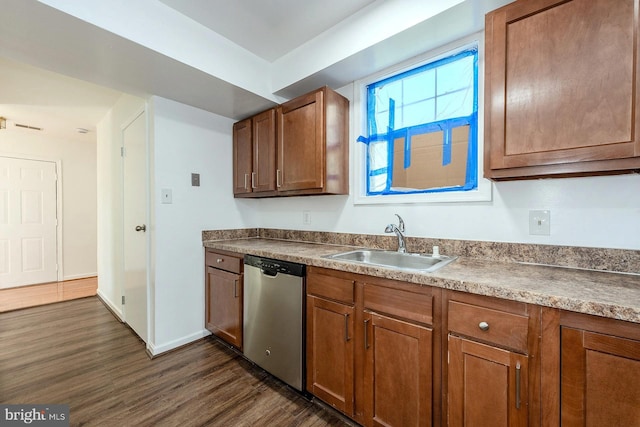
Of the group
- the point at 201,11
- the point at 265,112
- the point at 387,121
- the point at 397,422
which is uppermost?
the point at 201,11

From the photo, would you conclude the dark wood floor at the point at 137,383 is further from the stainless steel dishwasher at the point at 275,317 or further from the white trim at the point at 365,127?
the white trim at the point at 365,127

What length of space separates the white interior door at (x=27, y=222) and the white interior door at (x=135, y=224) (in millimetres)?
2953

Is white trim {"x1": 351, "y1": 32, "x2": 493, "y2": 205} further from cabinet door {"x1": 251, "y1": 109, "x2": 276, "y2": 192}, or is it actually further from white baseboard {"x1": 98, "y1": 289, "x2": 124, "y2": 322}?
white baseboard {"x1": 98, "y1": 289, "x2": 124, "y2": 322}

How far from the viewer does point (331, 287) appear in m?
1.53

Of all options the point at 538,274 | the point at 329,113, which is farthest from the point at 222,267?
the point at 538,274

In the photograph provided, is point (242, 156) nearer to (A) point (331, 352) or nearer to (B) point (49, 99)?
(A) point (331, 352)

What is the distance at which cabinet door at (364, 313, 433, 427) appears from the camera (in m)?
1.19

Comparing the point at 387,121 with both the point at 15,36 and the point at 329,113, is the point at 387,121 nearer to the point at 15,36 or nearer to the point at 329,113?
the point at 329,113

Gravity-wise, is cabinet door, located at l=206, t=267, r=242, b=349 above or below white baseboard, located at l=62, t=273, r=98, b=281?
above

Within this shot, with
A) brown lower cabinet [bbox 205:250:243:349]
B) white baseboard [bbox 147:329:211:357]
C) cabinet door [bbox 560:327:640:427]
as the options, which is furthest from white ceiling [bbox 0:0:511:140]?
white baseboard [bbox 147:329:211:357]

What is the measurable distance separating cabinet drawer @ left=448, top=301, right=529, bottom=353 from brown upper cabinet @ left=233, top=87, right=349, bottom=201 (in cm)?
123

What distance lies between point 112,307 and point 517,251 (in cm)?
421

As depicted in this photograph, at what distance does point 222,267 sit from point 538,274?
2195mm

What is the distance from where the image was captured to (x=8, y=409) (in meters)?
1.58
